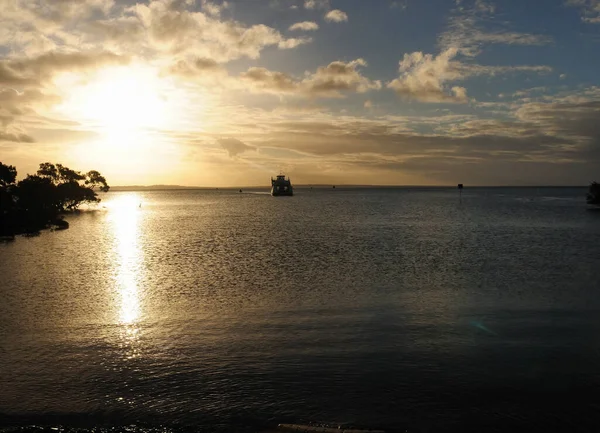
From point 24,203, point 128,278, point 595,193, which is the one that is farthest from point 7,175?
point 595,193

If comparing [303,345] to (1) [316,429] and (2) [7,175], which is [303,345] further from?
(2) [7,175]

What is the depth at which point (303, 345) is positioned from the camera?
21391 millimetres

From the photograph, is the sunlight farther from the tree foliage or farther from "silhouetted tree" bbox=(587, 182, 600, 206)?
"silhouetted tree" bbox=(587, 182, 600, 206)

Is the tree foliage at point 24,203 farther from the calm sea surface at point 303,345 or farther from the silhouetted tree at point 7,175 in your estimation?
the calm sea surface at point 303,345

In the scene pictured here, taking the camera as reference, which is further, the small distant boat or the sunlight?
the sunlight

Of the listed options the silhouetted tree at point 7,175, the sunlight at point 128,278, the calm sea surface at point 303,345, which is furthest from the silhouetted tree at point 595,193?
the silhouetted tree at point 7,175

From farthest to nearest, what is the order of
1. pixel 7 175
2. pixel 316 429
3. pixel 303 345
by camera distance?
pixel 7 175, pixel 303 345, pixel 316 429

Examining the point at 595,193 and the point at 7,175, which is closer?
the point at 7,175

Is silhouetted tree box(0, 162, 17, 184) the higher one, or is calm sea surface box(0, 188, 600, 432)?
silhouetted tree box(0, 162, 17, 184)

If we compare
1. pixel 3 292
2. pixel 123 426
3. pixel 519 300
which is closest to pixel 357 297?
pixel 519 300

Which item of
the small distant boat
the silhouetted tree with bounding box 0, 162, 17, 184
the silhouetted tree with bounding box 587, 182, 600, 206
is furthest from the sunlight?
the silhouetted tree with bounding box 587, 182, 600, 206

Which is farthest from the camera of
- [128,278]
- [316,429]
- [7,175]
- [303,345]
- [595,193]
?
[595,193]

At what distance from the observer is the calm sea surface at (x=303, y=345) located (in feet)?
49.1

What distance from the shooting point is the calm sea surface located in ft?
49.1
